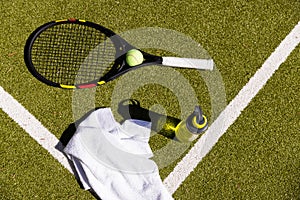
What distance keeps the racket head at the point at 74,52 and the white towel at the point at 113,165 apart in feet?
1.47

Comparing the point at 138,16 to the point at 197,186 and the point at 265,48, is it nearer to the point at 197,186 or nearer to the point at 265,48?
the point at 265,48

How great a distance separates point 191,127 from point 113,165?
680 millimetres

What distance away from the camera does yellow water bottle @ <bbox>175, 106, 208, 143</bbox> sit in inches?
111

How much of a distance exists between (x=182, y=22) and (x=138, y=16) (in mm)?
390

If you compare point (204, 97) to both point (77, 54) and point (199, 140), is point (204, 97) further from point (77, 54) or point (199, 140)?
point (77, 54)

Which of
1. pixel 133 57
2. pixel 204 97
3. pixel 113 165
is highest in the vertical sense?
→ pixel 133 57

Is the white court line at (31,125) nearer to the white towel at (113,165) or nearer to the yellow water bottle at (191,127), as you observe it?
the white towel at (113,165)

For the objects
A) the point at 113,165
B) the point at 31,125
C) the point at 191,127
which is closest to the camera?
the point at 191,127

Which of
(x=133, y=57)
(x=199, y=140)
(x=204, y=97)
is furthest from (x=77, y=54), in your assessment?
(x=199, y=140)

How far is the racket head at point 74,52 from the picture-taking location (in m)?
3.21

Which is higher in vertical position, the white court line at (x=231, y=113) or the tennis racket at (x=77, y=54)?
the tennis racket at (x=77, y=54)

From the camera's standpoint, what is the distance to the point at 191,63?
327 cm

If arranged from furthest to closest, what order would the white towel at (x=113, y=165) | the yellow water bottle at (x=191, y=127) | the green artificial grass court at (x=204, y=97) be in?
the green artificial grass court at (x=204, y=97), the white towel at (x=113, y=165), the yellow water bottle at (x=191, y=127)

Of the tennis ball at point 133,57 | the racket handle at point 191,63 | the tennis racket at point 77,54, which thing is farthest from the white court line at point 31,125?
the racket handle at point 191,63
